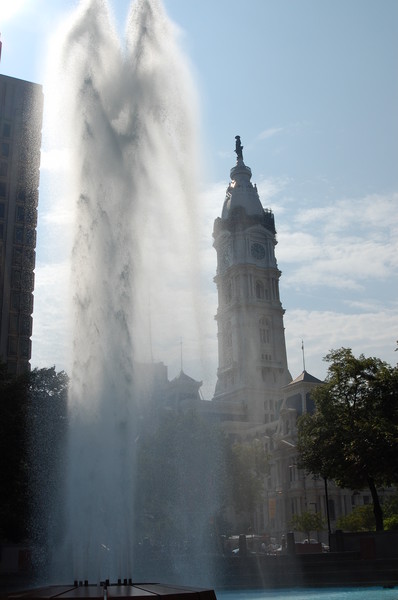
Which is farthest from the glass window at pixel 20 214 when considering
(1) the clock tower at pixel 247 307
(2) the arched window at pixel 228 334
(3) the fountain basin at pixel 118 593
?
(2) the arched window at pixel 228 334

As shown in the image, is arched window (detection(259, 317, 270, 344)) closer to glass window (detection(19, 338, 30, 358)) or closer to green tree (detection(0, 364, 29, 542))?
glass window (detection(19, 338, 30, 358))

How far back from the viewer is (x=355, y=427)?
43.3 metres

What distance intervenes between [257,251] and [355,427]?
324 ft

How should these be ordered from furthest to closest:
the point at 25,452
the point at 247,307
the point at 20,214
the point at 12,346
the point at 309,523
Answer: the point at 247,307, the point at 20,214, the point at 309,523, the point at 12,346, the point at 25,452

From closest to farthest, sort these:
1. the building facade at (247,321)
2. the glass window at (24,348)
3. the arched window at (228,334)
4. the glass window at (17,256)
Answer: the glass window at (24,348), the glass window at (17,256), the building facade at (247,321), the arched window at (228,334)

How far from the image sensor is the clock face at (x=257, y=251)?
139500mm

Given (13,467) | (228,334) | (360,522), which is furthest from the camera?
(228,334)

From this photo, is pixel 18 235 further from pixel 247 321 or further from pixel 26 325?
pixel 247 321

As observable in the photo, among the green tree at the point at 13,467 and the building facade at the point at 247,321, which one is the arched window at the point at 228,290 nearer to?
the building facade at the point at 247,321

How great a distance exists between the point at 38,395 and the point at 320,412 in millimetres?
19349

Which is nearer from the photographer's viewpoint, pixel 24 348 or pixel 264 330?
pixel 24 348

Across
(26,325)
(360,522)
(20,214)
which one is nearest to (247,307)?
(360,522)

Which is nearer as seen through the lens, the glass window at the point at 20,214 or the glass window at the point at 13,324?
the glass window at the point at 13,324

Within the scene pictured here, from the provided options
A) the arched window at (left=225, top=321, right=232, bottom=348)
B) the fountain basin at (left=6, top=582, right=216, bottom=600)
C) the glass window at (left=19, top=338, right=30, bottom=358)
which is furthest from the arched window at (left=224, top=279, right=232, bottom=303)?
the fountain basin at (left=6, top=582, right=216, bottom=600)
